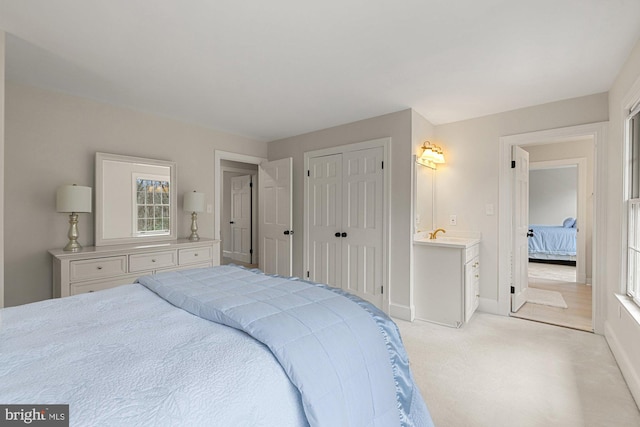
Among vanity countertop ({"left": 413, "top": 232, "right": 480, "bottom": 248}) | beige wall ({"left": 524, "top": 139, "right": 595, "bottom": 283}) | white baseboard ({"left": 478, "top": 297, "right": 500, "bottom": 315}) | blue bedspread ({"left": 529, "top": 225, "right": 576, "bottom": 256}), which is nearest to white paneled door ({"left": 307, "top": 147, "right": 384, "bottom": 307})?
vanity countertop ({"left": 413, "top": 232, "right": 480, "bottom": 248})

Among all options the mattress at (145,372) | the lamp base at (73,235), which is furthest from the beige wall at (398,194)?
the lamp base at (73,235)

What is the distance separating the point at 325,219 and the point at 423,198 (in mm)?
1287

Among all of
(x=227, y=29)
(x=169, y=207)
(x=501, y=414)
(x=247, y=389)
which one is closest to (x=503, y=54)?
(x=227, y=29)

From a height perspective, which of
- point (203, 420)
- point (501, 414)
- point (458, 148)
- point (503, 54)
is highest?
point (503, 54)

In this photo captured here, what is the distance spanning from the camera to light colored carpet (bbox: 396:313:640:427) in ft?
5.86

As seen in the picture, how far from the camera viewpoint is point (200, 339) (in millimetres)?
1069

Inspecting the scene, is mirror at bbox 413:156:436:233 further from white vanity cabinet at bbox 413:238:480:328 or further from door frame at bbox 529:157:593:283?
door frame at bbox 529:157:593:283

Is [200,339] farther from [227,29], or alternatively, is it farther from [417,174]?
[417,174]

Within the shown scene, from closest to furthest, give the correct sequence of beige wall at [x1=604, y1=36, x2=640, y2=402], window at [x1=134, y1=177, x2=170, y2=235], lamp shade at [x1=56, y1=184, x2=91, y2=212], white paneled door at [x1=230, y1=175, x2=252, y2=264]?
beige wall at [x1=604, y1=36, x2=640, y2=402], lamp shade at [x1=56, y1=184, x2=91, y2=212], window at [x1=134, y1=177, x2=170, y2=235], white paneled door at [x1=230, y1=175, x2=252, y2=264]

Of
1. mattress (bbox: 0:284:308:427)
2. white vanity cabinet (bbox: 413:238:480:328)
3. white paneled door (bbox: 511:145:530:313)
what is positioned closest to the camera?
mattress (bbox: 0:284:308:427)

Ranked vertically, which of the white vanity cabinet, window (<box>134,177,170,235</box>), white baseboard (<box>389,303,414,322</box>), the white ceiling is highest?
the white ceiling

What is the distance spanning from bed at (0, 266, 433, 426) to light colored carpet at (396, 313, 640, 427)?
27.9 inches

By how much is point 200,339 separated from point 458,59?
2.49 metres

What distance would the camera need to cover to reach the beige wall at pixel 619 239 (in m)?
2.03
